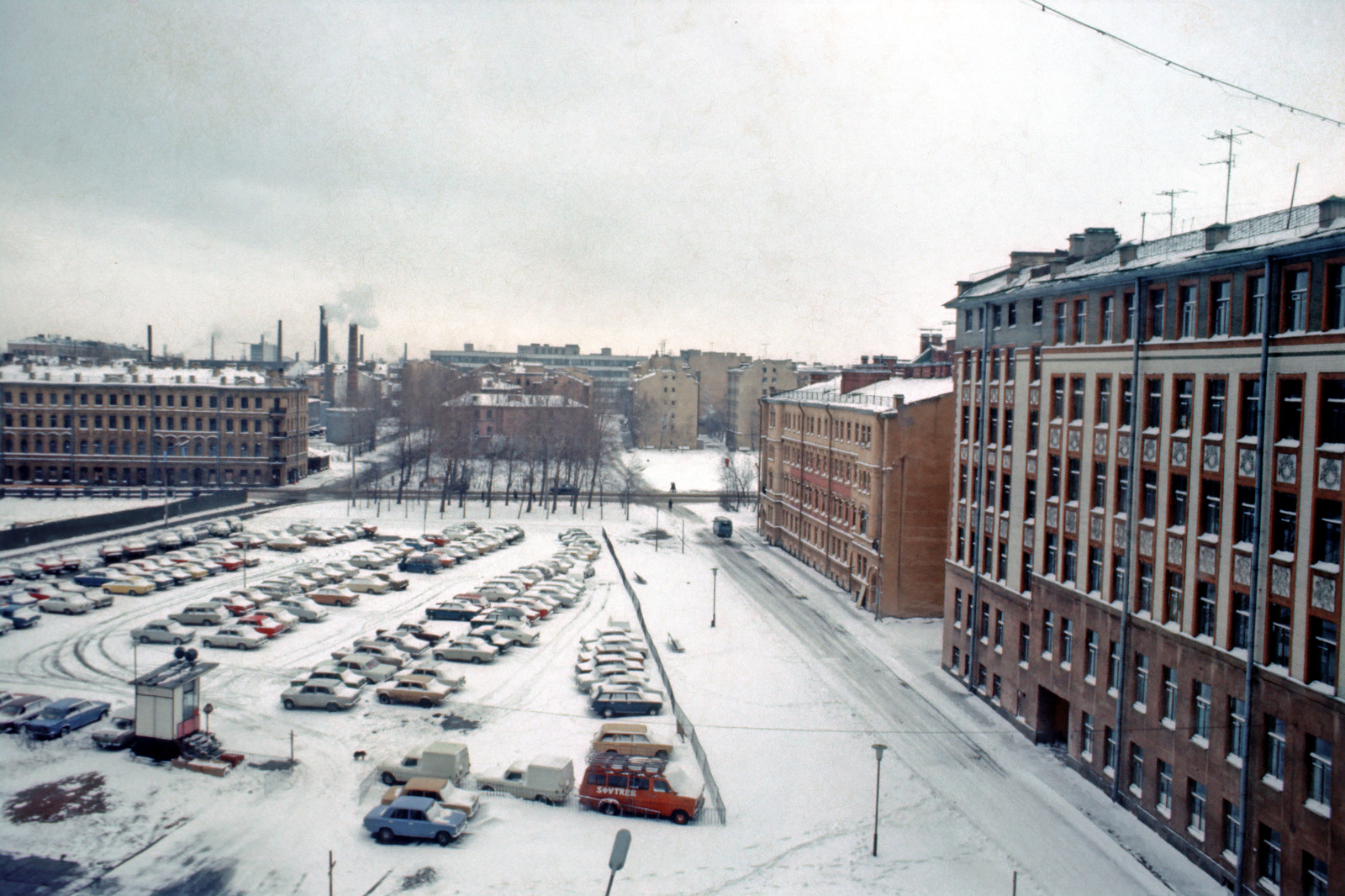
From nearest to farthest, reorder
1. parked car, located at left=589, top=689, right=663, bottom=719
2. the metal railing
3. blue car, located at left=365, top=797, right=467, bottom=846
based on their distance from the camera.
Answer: blue car, located at left=365, top=797, right=467, bottom=846 → the metal railing → parked car, located at left=589, top=689, right=663, bottom=719

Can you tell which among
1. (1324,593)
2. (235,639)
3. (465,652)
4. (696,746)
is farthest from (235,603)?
(1324,593)

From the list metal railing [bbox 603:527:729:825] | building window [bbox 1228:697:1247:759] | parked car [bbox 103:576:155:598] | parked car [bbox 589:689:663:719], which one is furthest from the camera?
parked car [bbox 103:576:155:598]

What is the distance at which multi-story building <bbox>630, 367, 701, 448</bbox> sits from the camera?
10956cm

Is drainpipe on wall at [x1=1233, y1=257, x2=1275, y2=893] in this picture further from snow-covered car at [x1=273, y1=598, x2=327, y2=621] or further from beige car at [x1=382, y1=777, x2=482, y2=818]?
snow-covered car at [x1=273, y1=598, x2=327, y2=621]

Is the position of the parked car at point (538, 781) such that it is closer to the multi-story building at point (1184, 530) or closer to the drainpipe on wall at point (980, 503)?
the multi-story building at point (1184, 530)

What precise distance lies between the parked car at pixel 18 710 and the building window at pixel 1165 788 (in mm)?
25794

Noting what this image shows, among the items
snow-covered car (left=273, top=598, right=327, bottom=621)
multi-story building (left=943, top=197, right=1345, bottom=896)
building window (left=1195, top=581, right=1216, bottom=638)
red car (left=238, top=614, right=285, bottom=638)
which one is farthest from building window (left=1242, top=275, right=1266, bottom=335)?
snow-covered car (left=273, top=598, right=327, bottom=621)

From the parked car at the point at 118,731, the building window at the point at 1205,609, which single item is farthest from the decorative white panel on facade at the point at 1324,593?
the parked car at the point at 118,731

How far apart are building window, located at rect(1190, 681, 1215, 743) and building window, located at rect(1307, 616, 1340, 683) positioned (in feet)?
8.57

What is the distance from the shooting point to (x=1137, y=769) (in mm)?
19203

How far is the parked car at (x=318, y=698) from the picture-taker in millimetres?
23344

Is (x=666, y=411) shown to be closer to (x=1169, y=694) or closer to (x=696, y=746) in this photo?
(x=696, y=746)

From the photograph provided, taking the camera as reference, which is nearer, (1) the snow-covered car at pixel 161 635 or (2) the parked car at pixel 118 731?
(2) the parked car at pixel 118 731

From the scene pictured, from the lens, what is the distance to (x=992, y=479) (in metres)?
26.4
